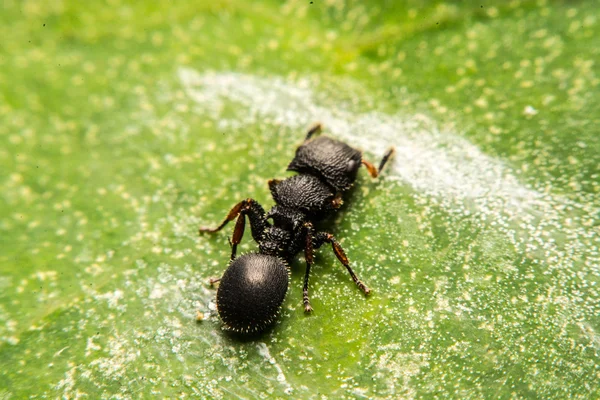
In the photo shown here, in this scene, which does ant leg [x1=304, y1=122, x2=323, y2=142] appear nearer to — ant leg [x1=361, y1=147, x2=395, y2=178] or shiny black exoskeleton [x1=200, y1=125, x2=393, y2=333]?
shiny black exoskeleton [x1=200, y1=125, x2=393, y2=333]

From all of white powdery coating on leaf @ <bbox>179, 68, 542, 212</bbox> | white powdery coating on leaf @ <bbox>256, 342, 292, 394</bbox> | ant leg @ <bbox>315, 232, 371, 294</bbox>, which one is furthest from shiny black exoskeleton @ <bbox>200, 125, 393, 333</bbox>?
white powdery coating on leaf @ <bbox>179, 68, 542, 212</bbox>

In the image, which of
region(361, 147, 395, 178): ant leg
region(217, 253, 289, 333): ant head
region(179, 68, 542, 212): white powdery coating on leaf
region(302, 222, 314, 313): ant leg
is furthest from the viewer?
region(361, 147, 395, 178): ant leg

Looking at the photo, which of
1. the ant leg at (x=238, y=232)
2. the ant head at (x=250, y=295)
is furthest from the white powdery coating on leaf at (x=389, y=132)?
the ant head at (x=250, y=295)

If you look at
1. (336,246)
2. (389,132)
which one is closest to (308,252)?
(336,246)

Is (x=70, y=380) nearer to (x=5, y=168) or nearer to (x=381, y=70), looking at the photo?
(x=5, y=168)

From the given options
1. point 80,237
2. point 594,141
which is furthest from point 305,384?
point 594,141

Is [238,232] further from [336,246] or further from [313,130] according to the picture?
[313,130]

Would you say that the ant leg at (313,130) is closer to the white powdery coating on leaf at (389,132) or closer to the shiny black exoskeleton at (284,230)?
the shiny black exoskeleton at (284,230)
